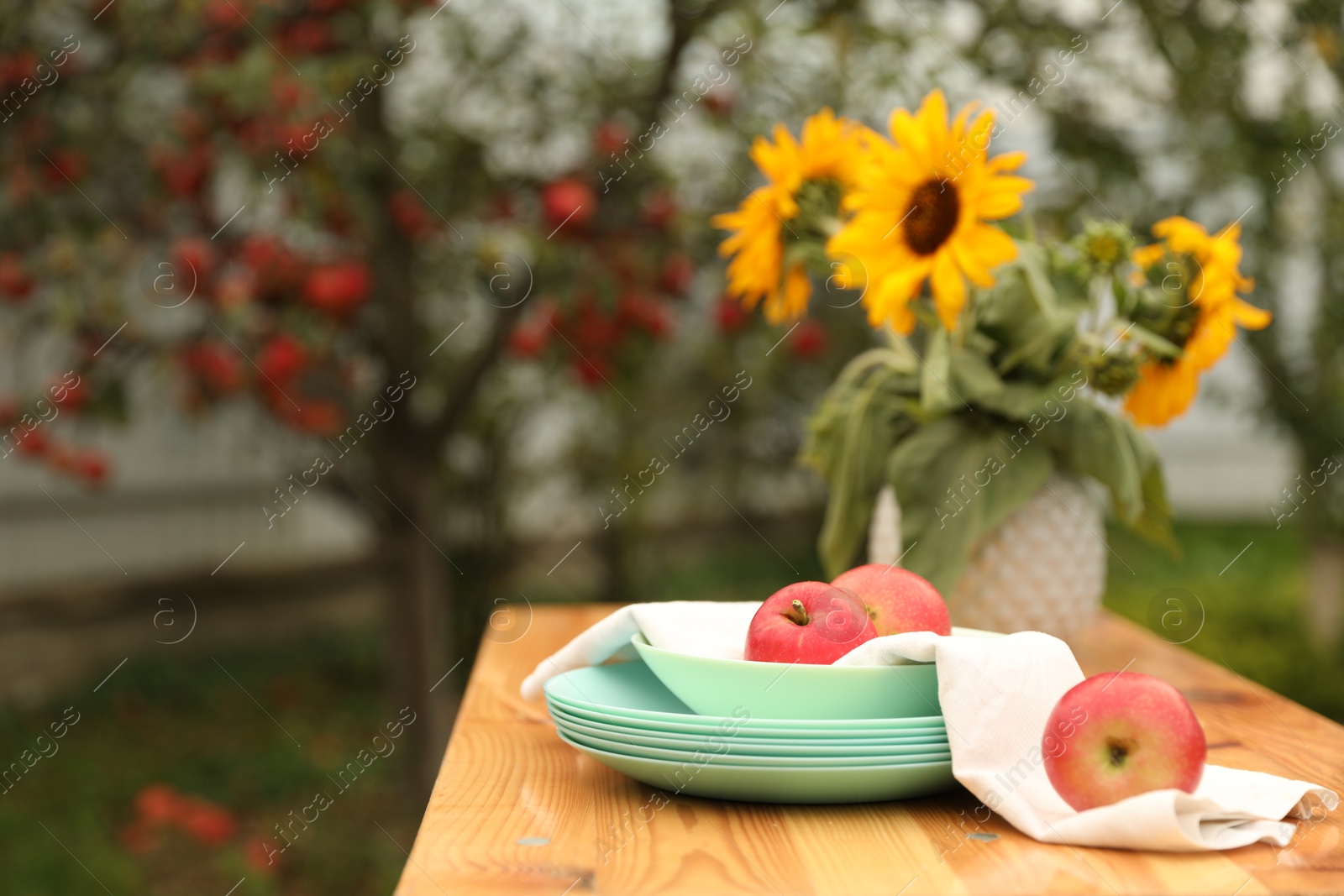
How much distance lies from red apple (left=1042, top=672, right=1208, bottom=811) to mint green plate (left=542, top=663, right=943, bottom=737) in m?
0.08

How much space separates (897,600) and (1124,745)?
0.21 m

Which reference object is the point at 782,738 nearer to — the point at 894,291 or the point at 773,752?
the point at 773,752

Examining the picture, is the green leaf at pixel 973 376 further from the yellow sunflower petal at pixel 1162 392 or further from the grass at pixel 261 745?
the grass at pixel 261 745

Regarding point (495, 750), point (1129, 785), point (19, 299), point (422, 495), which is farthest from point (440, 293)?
point (1129, 785)

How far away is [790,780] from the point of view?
0.69m

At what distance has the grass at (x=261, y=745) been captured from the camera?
8.45ft

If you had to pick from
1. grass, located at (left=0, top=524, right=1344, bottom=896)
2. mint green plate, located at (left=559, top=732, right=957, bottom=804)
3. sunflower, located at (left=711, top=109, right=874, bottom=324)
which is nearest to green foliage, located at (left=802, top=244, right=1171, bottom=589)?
sunflower, located at (left=711, top=109, right=874, bottom=324)

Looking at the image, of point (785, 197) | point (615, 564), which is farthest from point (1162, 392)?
point (615, 564)

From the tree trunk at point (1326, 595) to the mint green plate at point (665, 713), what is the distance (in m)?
3.72

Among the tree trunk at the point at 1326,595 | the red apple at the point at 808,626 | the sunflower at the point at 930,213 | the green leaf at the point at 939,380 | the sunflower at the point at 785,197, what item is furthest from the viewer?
the tree trunk at the point at 1326,595

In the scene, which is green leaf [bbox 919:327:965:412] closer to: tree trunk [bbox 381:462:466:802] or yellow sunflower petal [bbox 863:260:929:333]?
yellow sunflower petal [bbox 863:260:929:333]

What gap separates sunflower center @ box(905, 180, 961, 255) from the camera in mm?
1054

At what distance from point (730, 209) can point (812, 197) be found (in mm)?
1144

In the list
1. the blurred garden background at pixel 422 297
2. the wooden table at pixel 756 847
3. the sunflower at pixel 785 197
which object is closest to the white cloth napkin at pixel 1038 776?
the wooden table at pixel 756 847
